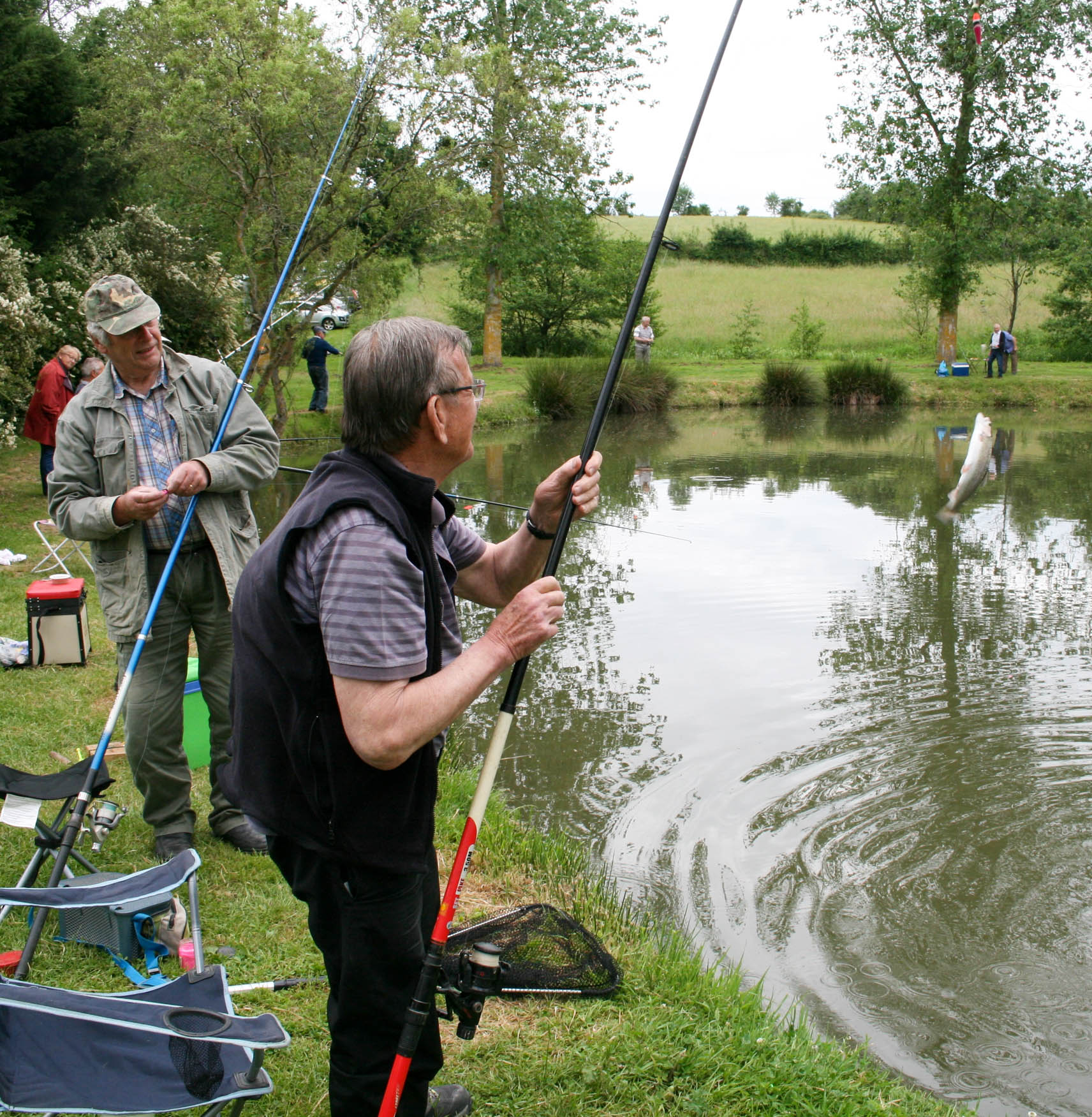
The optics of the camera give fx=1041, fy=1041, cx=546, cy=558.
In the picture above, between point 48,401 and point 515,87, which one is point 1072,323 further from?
point 48,401

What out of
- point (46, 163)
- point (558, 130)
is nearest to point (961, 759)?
point (46, 163)

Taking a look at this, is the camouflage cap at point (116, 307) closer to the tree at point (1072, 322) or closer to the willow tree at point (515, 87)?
the willow tree at point (515, 87)

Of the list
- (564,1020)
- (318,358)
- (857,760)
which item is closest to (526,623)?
(564,1020)

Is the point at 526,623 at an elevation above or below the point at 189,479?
below

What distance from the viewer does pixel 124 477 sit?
11.2 feet

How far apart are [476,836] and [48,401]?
A: 10.0m

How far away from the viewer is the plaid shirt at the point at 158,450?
342 centimetres

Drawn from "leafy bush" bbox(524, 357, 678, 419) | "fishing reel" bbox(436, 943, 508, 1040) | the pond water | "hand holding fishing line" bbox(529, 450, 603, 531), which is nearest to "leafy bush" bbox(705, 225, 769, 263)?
"leafy bush" bbox(524, 357, 678, 419)

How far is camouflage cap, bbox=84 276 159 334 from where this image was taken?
3227 millimetres

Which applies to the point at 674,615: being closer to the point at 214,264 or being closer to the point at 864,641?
the point at 864,641

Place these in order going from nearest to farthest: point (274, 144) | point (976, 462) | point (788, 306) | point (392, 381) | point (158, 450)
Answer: point (392, 381) < point (976, 462) < point (158, 450) < point (274, 144) < point (788, 306)

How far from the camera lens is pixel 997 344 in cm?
2334

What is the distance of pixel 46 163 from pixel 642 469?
370 inches

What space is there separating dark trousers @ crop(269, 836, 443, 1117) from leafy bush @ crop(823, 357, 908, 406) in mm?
22400
